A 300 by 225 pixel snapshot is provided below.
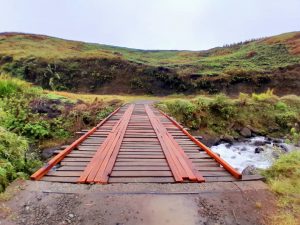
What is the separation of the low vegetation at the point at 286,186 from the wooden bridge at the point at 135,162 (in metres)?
0.45

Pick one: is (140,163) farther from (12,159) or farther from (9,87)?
(9,87)

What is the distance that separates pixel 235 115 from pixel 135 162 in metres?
13.2

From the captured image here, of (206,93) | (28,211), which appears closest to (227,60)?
(206,93)

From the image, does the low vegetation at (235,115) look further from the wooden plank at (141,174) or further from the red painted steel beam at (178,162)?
the wooden plank at (141,174)

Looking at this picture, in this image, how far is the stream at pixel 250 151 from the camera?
11.6 m

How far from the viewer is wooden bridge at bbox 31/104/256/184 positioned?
4867 millimetres

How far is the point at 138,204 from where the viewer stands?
404 cm

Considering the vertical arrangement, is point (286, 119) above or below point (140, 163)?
below

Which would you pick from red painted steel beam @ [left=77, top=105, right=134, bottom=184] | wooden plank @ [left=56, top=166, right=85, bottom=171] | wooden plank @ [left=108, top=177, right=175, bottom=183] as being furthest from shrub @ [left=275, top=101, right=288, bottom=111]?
wooden plank @ [left=56, top=166, right=85, bottom=171]

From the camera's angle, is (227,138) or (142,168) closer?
(142,168)

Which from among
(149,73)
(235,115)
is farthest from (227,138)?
(149,73)

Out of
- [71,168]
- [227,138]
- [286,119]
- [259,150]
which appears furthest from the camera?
[286,119]

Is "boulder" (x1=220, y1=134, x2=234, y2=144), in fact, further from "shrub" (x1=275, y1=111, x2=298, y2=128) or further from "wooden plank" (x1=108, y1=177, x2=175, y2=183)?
"wooden plank" (x1=108, y1=177, x2=175, y2=183)

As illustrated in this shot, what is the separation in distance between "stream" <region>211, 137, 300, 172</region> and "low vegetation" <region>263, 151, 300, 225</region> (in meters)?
5.92
